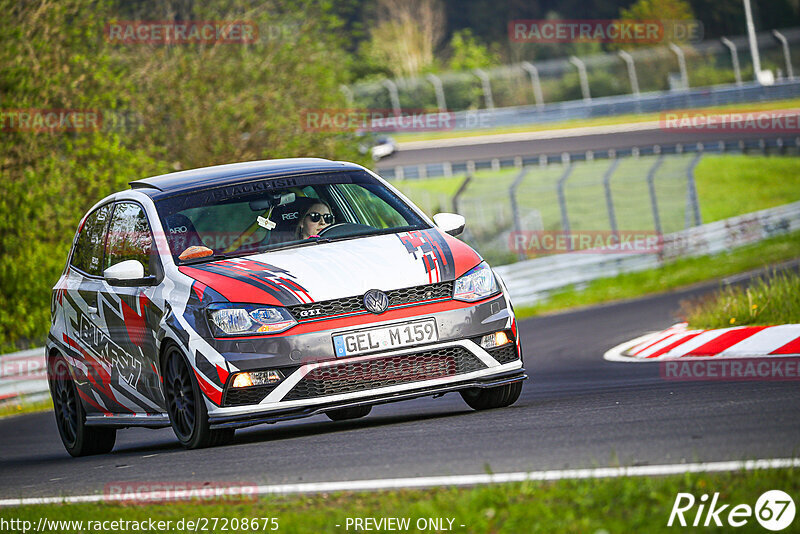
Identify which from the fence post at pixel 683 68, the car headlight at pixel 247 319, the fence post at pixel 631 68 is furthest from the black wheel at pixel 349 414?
the fence post at pixel 631 68

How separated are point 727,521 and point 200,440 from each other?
3.93 metres

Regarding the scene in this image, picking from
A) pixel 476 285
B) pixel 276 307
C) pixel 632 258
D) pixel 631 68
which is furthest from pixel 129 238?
pixel 631 68

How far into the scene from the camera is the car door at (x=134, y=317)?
7914mm

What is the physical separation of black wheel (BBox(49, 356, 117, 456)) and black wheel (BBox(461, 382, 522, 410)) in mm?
2837

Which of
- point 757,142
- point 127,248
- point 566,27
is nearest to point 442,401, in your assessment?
point 127,248

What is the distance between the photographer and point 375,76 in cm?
7106

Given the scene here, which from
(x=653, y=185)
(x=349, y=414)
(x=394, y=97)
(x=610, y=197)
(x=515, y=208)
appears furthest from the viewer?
(x=394, y=97)

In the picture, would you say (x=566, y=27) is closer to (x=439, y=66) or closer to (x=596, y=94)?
(x=439, y=66)

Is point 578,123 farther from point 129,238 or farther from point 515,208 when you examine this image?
point 129,238

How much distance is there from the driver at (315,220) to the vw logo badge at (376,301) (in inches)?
43.2

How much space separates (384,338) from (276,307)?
63 centimetres

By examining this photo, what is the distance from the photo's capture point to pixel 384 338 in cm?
722

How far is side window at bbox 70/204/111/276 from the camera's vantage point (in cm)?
911

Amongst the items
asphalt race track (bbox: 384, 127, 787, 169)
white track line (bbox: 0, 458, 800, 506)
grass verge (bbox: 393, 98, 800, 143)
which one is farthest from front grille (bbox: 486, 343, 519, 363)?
grass verge (bbox: 393, 98, 800, 143)
